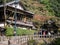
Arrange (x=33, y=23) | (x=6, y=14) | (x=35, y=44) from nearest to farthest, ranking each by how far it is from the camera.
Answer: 1. (x=35, y=44)
2. (x=6, y=14)
3. (x=33, y=23)

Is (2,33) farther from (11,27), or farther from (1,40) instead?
(1,40)

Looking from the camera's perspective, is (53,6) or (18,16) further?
(53,6)

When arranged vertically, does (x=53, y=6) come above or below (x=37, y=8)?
above

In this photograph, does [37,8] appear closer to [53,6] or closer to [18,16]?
[53,6]

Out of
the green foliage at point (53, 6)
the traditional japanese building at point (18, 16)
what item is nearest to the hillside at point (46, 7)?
the green foliage at point (53, 6)

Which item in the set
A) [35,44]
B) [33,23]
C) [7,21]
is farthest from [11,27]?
[35,44]

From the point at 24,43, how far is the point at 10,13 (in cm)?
1908

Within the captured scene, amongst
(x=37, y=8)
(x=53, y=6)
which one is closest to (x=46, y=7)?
(x=53, y=6)

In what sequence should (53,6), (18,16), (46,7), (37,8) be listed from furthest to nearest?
(53,6), (46,7), (37,8), (18,16)

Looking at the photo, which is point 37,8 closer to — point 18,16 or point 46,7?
point 46,7

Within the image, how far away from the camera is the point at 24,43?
32.2m

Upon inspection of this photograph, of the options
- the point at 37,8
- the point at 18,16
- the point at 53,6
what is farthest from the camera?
the point at 53,6

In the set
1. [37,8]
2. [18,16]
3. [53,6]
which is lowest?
[37,8]

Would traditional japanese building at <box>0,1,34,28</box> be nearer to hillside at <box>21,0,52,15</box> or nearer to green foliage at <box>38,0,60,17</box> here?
hillside at <box>21,0,52,15</box>
